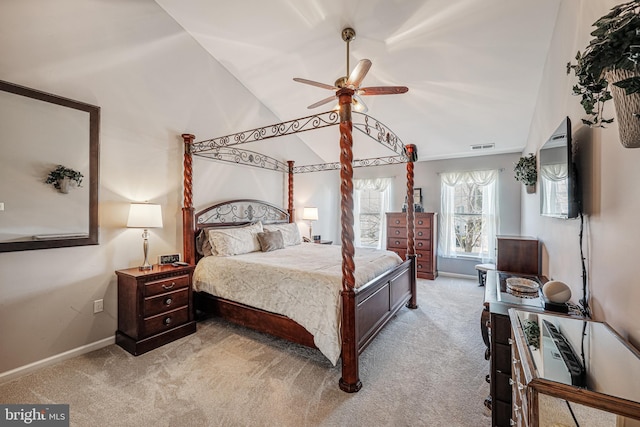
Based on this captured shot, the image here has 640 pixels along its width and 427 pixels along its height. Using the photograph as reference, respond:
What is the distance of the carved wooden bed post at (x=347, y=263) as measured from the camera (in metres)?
2.25

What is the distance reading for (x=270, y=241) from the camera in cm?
411

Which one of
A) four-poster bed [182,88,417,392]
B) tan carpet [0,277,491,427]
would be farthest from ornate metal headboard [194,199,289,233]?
tan carpet [0,277,491,427]

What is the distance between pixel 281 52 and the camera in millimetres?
3623

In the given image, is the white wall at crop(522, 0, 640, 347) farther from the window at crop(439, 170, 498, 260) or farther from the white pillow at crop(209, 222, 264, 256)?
the white pillow at crop(209, 222, 264, 256)

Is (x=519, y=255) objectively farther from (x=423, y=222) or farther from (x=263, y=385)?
(x=263, y=385)

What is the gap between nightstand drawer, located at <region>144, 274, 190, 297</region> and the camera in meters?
2.84

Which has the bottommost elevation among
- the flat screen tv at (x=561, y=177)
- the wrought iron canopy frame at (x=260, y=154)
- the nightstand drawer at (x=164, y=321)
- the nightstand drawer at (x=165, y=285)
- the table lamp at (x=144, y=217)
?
the nightstand drawer at (x=164, y=321)

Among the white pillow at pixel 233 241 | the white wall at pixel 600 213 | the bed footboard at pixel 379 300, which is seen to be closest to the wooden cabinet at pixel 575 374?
the white wall at pixel 600 213

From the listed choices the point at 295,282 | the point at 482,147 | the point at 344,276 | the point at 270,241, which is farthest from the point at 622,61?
the point at 482,147

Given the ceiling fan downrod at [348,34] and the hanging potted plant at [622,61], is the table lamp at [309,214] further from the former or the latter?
the hanging potted plant at [622,61]

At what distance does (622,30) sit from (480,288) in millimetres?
4992

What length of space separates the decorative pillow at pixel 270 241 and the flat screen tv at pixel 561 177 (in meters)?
3.25

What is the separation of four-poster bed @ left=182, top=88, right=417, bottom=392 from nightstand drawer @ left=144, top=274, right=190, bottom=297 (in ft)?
1.41

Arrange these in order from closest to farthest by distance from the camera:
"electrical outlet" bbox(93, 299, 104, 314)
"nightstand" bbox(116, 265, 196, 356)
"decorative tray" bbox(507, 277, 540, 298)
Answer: "decorative tray" bbox(507, 277, 540, 298) < "nightstand" bbox(116, 265, 196, 356) < "electrical outlet" bbox(93, 299, 104, 314)
